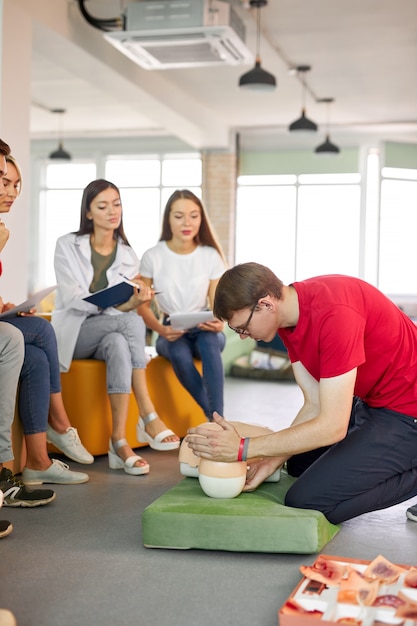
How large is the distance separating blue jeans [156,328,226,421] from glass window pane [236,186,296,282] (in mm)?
8524

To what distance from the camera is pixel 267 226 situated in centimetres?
1290

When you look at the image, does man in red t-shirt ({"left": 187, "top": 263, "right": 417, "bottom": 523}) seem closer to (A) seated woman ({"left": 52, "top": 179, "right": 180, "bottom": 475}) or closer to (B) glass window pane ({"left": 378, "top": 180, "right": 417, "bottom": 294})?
(A) seated woman ({"left": 52, "top": 179, "right": 180, "bottom": 475})

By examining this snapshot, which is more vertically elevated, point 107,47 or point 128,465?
point 107,47

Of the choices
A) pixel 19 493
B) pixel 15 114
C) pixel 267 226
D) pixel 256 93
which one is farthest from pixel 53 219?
pixel 19 493

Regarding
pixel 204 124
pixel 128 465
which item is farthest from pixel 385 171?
pixel 128 465

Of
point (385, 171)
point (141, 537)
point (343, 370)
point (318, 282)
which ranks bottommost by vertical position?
point (141, 537)

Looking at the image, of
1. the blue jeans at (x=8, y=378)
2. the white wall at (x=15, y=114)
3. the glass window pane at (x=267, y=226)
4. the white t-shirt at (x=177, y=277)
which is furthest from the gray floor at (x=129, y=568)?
the glass window pane at (x=267, y=226)

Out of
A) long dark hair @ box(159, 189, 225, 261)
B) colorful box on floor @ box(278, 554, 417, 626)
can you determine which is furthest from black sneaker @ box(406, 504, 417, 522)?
long dark hair @ box(159, 189, 225, 261)

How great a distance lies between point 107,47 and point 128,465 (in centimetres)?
430

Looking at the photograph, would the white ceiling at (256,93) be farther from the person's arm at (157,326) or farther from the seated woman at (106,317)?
the person's arm at (157,326)

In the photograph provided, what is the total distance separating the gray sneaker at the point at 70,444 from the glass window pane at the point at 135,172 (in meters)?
9.72

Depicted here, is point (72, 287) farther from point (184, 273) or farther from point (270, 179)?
point (270, 179)

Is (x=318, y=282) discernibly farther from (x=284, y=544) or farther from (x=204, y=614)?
(x=204, y=614)

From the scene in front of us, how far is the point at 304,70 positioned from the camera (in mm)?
8172
